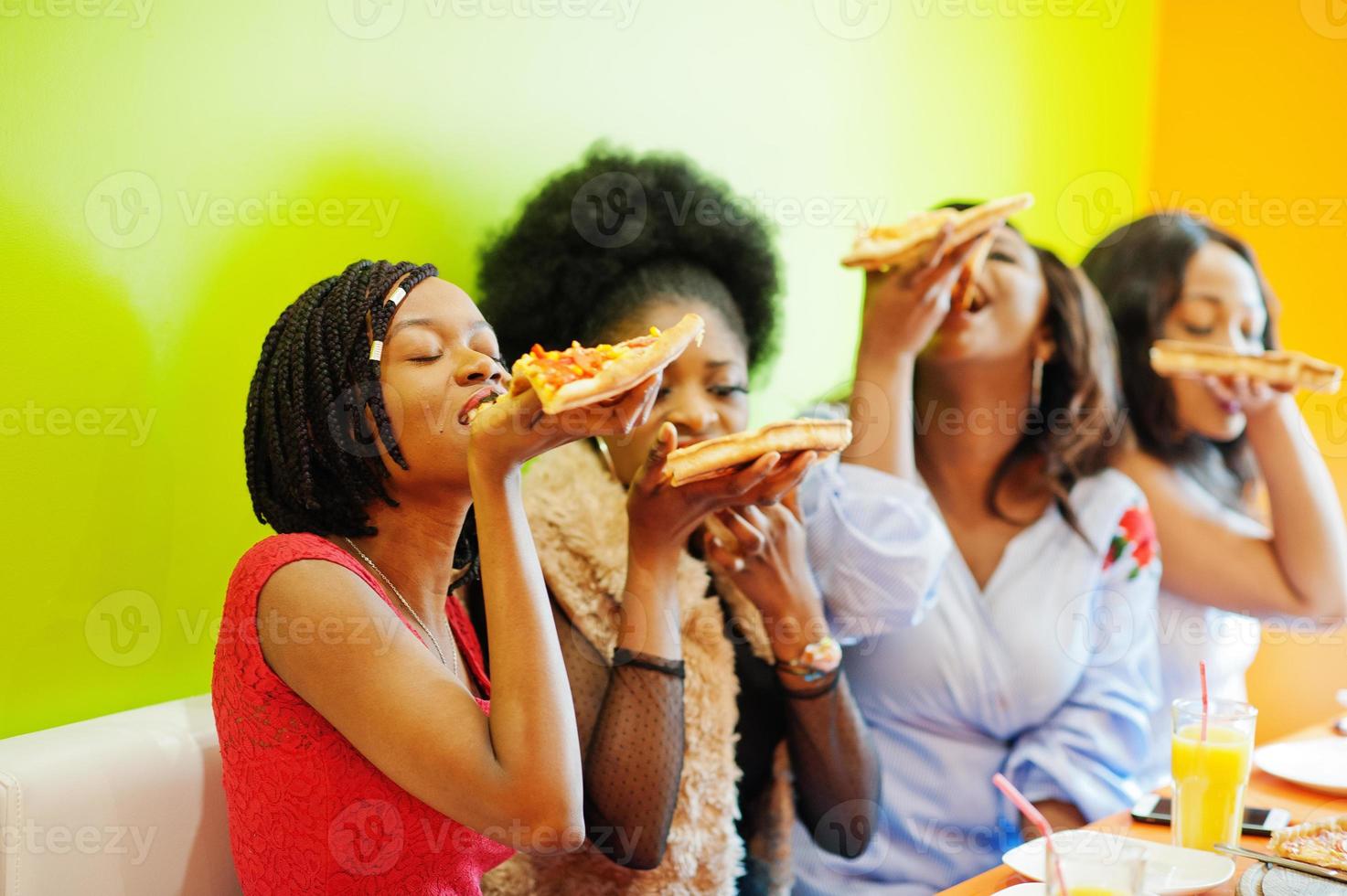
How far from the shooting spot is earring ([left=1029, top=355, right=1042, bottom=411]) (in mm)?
2258

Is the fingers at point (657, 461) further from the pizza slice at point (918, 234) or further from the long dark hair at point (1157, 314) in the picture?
the long dark hair at point (1157, 314)

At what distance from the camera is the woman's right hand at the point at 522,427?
44.4 inches

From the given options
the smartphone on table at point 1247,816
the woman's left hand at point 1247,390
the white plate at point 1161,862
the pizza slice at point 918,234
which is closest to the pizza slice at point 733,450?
the pizza slice at point 918,234

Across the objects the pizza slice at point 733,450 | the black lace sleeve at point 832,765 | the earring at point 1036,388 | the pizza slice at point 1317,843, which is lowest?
the black lace sleeve at point 832,765

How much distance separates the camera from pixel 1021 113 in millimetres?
2777

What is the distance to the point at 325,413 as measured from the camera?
121 cm

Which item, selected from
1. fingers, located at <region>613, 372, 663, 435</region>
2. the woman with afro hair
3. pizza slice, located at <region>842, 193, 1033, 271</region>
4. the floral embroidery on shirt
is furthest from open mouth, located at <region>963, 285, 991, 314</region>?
fingers, located at <region>613, 372, 663, 435</region>

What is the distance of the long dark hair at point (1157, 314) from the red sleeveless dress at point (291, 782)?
190cm

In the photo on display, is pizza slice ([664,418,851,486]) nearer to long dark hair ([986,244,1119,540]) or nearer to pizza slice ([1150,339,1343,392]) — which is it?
long dark hair ([986,244,1119,540])

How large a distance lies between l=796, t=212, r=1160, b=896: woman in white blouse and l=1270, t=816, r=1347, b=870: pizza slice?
0.65 metres

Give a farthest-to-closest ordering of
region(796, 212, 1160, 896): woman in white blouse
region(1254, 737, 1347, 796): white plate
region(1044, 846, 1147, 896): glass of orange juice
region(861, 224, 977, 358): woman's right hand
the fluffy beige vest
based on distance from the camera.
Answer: region(796, 212, 1160, 896): woman in white blouse
region(861, 224, 977, 358): woman's right hand
region(1254, 737, 1347, 796): white plate
the fluffy beige vest
region(1044, 846, 1147, 896): glass of orange juice

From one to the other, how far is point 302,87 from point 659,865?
112 cm

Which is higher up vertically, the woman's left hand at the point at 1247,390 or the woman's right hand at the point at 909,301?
the woman's right hand at the point at 909,301

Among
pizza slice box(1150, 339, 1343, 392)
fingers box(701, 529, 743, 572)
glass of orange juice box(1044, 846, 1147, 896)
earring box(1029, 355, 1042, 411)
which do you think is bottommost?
glass of orange juice box(1044, 846, 1147, 896)
